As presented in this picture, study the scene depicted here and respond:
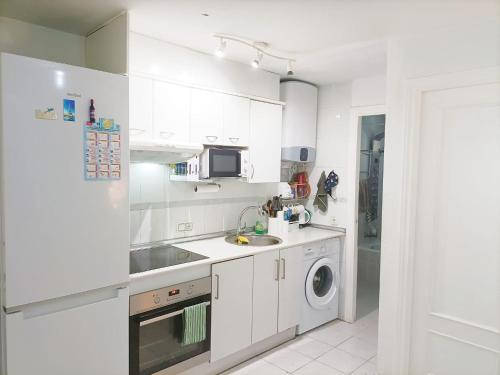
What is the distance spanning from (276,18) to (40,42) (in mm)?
1438

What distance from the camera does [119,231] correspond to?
6.42 ft

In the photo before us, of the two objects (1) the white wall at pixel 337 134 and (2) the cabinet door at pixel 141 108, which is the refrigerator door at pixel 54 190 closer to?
(2) the cabinet door at pixel 141 108

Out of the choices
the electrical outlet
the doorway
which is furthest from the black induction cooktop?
the doorway

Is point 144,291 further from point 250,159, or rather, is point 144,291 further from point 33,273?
point 250,159

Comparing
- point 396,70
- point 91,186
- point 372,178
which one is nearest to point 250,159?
point 396,70

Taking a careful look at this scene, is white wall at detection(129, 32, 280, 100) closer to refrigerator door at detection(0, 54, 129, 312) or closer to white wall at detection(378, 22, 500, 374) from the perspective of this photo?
refrigerator door at detection(0, 54, 129, 312)

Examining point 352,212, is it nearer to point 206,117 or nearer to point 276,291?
point 276,291

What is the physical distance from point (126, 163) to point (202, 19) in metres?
0.94

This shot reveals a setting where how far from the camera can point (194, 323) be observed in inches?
93.7

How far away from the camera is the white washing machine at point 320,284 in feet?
10.7

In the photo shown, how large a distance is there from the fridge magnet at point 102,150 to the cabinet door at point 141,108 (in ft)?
1.36

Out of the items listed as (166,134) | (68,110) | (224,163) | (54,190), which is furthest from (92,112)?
(224,163)

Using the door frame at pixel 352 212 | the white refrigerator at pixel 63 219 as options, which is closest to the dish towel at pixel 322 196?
the door frame at pixel 352 212

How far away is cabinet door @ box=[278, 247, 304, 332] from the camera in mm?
3021
